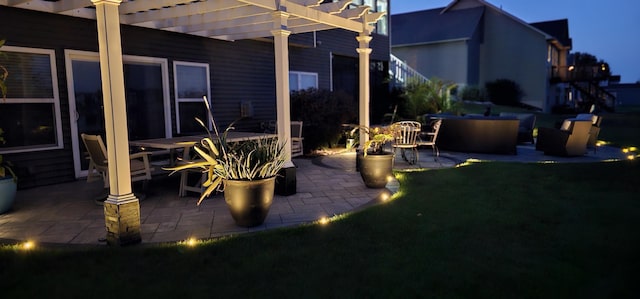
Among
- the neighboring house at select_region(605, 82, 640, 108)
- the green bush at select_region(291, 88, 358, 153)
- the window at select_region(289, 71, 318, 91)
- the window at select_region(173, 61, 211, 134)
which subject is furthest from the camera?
the neighboring house at select_region(605, 82, 640, 108)

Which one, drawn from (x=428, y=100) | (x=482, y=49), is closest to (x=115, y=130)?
(x=428, y=100)

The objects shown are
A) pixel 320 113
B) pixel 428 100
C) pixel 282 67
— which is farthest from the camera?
pixel 428 100

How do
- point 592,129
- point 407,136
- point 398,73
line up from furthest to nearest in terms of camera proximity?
1. point 398,73
2. point 592,129
3. point 407,136

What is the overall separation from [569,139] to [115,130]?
27.3 feet

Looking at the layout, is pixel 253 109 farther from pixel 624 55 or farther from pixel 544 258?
pixel 624 55

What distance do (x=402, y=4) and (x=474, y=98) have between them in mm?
111444

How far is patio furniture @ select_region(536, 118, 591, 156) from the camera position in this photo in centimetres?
848

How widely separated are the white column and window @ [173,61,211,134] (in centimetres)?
317

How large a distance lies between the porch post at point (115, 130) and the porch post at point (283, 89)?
6.59 feet

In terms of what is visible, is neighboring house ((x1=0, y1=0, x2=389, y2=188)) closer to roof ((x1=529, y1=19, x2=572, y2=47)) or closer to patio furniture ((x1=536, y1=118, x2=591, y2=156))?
patio furniture ((x1=536, y1=118, x2=591, y2=156))

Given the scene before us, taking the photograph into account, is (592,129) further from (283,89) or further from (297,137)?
(283,89)

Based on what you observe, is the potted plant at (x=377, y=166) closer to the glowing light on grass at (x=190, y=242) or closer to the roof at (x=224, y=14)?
the roof at (x=224, y=14)

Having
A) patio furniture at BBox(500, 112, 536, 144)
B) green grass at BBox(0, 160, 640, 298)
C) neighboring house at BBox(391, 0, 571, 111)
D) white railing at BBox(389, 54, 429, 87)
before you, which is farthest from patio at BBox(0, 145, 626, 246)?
neighboring house at BBox(391, 0, 571, 111)

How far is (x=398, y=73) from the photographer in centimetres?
1502
